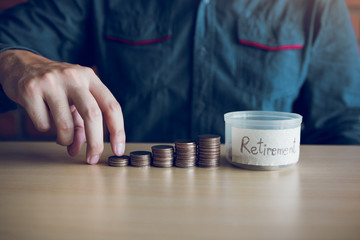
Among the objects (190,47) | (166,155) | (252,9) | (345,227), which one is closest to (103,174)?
(166,155)

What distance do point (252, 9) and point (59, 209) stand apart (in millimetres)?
948

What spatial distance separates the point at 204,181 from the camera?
0.58 meters

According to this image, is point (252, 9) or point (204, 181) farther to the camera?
point (252, 9)

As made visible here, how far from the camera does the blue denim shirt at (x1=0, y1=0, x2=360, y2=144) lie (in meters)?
1.15

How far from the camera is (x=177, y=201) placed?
49 centimetres

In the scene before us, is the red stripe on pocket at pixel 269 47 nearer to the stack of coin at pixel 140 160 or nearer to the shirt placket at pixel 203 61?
the shirt placket at pixel 203 61

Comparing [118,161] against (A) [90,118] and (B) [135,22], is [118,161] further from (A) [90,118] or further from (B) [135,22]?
(B) [135,22]

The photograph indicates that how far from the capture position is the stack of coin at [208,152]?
0.66 m

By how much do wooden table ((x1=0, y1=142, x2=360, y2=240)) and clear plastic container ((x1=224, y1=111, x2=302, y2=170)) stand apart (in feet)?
0.06

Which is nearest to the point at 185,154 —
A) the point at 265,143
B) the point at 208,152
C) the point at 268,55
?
the point at 208,152

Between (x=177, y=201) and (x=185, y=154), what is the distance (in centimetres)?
18

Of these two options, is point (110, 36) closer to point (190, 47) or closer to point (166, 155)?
point (190, 47)

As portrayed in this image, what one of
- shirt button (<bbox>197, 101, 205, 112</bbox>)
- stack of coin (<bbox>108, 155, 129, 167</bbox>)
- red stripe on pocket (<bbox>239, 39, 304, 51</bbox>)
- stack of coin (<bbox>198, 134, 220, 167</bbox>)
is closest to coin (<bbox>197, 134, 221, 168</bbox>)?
stack of coin (<bbox>198, 134, 220, 167</bbox>)

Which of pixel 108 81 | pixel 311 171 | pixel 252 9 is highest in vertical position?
pixel 252 9
